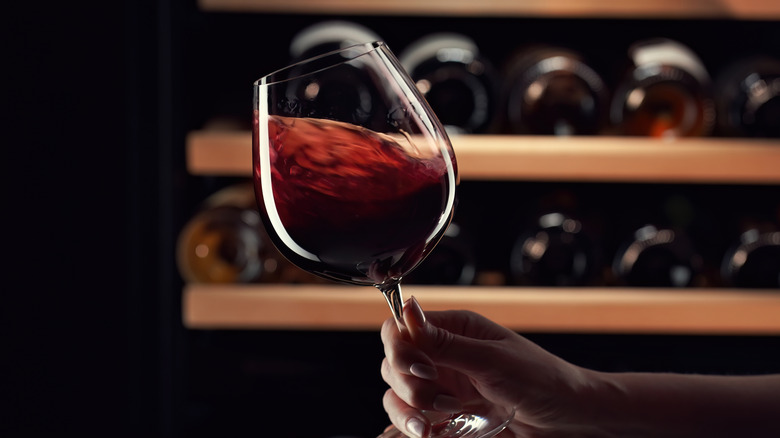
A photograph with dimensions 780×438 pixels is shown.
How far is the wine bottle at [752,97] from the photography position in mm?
1319

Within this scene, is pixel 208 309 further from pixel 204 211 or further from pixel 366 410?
pixel 366 410

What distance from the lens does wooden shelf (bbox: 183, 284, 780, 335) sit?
131 cm

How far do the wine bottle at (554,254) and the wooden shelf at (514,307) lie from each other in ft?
0.13

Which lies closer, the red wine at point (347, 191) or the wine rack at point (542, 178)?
the red wine at point (347, 191)

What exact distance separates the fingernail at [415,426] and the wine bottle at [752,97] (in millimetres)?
1033

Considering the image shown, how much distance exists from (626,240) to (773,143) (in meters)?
0.28

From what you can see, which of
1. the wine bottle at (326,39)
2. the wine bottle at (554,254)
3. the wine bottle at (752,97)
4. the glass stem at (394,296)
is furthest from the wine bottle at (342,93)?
the wine bottle at (752,97)

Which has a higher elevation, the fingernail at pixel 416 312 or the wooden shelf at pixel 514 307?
the fingernail at pixel 416 312

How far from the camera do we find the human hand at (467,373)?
52 cm

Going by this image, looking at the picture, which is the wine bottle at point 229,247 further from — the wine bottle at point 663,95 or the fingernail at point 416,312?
the fingernail at point 416,312

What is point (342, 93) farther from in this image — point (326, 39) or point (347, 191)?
point (326, 39)

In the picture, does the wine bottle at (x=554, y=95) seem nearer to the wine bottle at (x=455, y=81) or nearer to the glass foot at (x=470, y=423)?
the wine bottle at (x=455, y=81)

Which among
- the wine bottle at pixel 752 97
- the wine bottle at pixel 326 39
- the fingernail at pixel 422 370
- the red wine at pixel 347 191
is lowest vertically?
the fingernail at pixel 422 370

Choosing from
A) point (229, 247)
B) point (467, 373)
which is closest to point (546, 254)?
point (229, 247)
